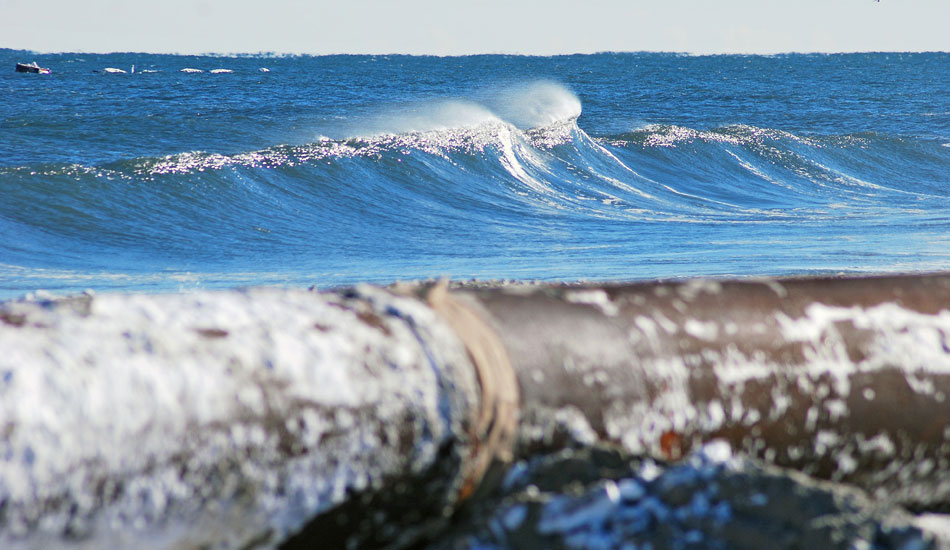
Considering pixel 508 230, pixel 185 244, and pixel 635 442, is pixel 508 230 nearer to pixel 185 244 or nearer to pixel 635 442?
pixel 185 244

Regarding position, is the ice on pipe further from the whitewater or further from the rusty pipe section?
the rusty pipe section

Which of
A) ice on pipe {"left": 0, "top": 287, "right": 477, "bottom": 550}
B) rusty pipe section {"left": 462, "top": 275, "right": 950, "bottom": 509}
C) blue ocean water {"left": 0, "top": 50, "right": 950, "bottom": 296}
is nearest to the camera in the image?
ice on pipe {"left": 0, "top": 287, "right": 477, "bottom": 550}

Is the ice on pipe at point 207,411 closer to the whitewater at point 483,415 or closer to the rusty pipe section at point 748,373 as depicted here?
the whitewater at point 483,415

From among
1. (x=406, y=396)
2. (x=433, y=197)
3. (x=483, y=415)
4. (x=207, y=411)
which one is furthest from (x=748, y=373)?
(x=433, y=197)

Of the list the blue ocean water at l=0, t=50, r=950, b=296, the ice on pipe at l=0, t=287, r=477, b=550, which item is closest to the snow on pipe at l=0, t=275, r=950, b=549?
the ice on pipe at l=0, t=287, r=477, b=550

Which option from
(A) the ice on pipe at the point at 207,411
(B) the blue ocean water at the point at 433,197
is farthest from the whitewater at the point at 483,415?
(B) the blue ocean water at the point at 433,197

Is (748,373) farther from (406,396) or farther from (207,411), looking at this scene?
(207,411)

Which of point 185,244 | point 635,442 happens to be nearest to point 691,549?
point 635,442
